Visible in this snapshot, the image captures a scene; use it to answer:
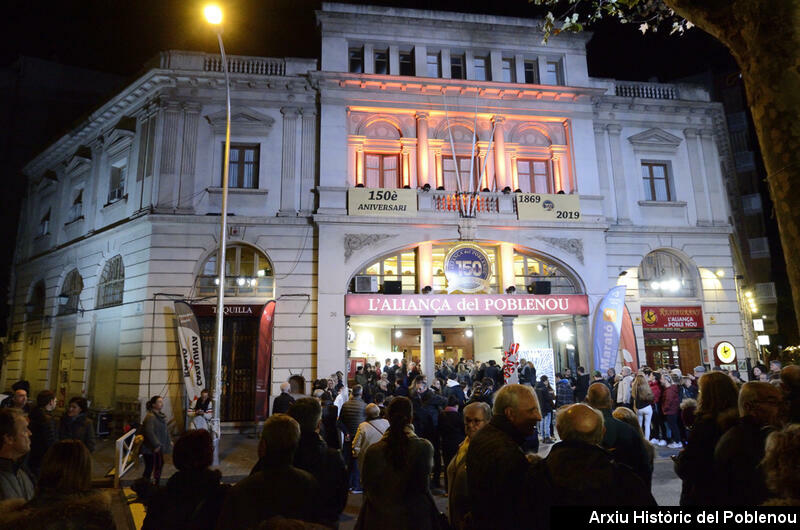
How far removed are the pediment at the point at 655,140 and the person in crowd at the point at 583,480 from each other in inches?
859

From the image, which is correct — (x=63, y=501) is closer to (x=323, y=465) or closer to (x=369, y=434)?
(x=323, y=465)

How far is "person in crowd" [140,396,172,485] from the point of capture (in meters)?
9.62

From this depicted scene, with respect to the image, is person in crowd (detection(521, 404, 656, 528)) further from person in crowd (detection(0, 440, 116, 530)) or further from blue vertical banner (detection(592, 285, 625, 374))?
blue vertical banner (detection(592, 285, 625, 374))

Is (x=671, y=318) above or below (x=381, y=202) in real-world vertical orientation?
below

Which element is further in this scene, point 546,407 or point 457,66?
point 457,66

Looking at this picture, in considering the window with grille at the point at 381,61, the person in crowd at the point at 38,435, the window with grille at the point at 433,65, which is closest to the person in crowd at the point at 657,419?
the person in crowd at the point at 38,435

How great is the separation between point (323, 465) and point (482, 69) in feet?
66.2

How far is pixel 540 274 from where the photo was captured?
20016 mm

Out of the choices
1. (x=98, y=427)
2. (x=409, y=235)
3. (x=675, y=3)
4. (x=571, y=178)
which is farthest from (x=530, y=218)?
(x=98, y=427)

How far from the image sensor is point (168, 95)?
1906cm

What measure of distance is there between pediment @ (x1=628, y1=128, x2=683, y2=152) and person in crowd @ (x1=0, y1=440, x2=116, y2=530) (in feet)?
76.8

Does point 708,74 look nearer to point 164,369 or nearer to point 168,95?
point 168,95

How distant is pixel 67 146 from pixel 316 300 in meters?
16.9

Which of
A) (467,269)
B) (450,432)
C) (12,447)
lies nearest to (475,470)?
(12,447)
